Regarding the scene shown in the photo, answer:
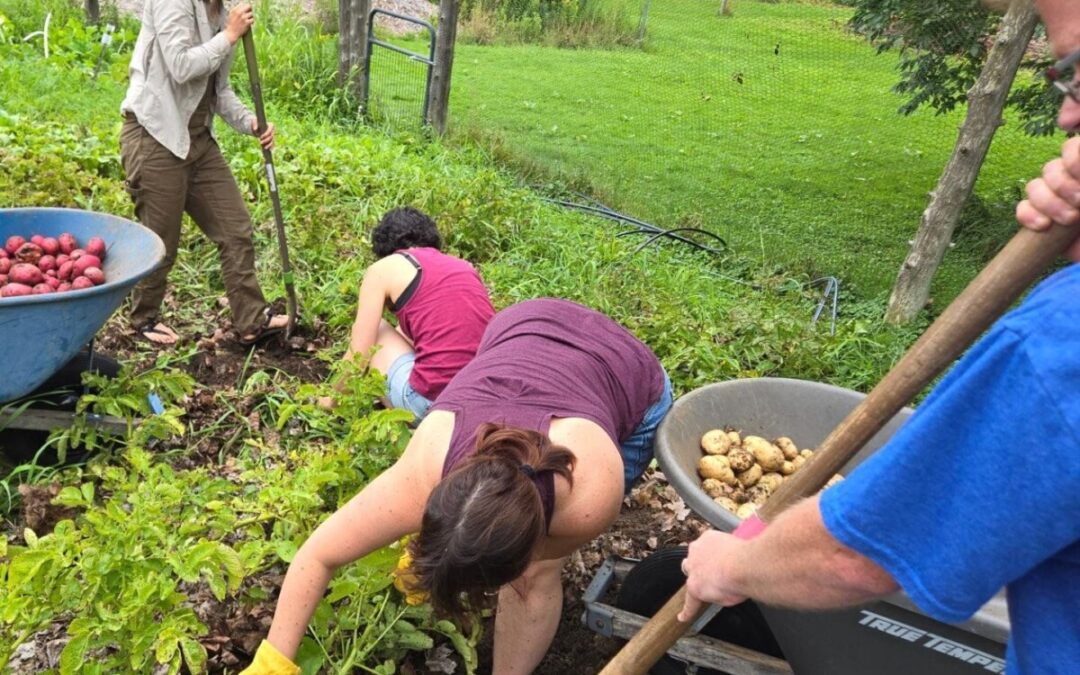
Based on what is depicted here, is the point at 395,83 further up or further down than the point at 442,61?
further down

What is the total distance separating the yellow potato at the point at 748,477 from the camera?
2.48 m

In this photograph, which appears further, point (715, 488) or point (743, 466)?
point (743, 466)

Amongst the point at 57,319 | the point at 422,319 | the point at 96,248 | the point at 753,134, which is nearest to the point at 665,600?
the point at 422,319

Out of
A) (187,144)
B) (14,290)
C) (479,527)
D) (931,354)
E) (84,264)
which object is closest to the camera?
(931,354)

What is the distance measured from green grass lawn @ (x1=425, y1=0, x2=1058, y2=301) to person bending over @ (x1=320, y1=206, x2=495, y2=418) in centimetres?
373

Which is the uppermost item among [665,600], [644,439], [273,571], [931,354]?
[931,354]

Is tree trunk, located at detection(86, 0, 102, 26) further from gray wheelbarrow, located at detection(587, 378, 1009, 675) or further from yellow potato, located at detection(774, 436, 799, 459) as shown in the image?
yellow potato, located at detection(774, 436, 799, 459)

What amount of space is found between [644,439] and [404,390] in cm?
107

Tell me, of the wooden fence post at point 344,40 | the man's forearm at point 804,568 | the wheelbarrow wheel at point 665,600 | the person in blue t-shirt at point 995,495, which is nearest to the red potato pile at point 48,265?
the wheelbarrow wheel at point 665,600

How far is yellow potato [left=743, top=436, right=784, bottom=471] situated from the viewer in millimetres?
2539

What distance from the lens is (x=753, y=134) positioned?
9.98 m

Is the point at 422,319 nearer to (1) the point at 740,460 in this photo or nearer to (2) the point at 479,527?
(1) the point at 740,460

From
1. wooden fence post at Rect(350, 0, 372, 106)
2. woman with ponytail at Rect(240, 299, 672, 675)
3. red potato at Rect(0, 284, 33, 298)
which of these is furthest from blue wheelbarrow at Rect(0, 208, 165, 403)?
wooden fence post at Rect(350, 0, 372, 106)

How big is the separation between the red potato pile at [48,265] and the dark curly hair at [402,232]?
3.56 feet
